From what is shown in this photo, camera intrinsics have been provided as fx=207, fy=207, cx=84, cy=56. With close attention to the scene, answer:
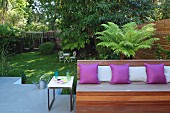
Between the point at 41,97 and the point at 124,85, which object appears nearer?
the point at 124,85

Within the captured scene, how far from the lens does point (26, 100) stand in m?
4.43

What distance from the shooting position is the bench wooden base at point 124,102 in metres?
3.62

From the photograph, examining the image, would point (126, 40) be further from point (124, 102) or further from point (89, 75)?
point (124, 102)

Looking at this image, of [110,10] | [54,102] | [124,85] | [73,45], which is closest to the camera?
[124,85]

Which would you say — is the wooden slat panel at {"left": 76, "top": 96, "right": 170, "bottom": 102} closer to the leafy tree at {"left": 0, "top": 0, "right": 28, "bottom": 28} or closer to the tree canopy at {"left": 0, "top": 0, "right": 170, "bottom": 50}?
the tree canopy at {"left": 0, "top": 0, "right": 170, "bottom": 50}

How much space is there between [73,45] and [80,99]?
699cm

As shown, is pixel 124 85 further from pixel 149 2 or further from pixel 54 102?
pixel 149 2

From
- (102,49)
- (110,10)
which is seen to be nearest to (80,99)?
(102,49)

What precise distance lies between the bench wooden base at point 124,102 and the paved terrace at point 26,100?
50cm

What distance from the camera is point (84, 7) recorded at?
8.85 metres

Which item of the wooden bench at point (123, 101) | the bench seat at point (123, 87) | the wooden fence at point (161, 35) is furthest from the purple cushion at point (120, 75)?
the wooden fence at point (161, 35)

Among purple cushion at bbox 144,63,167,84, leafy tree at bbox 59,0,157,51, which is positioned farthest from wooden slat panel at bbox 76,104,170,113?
leafy tree at bbox 59,0,157,51

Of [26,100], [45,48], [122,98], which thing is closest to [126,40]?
[122,98]

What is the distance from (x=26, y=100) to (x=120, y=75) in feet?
6.76
